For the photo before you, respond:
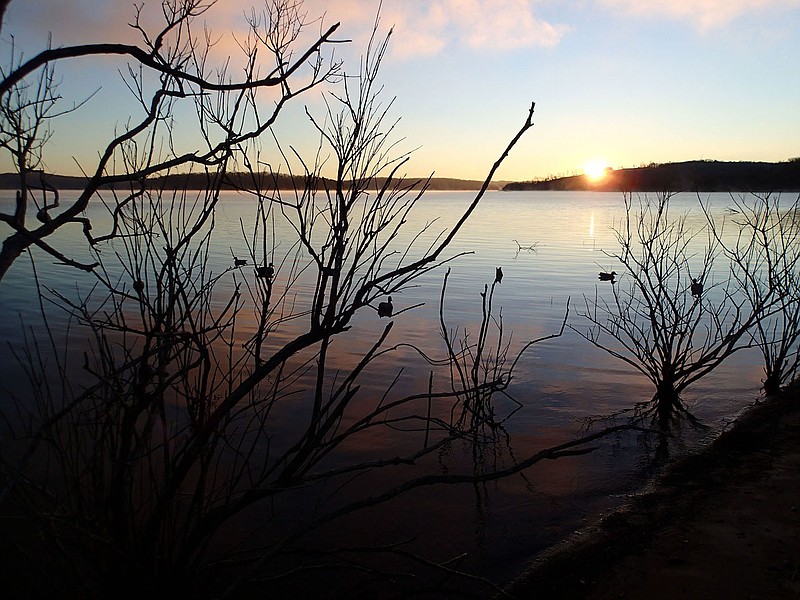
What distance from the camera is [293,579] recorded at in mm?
4805

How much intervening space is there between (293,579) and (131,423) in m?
2.20

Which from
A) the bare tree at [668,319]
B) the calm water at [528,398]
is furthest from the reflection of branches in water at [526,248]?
the bare tree at [668,319]

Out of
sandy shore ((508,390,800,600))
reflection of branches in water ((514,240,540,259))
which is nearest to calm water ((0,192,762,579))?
sandy shore ((508,390,800,600))

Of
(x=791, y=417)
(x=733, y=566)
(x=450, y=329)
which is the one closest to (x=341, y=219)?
(x=733, y=566)

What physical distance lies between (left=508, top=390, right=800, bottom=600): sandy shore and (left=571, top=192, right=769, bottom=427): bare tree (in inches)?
71.4

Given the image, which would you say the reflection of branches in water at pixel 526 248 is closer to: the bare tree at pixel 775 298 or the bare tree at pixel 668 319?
the bare tree at pixel 668 319

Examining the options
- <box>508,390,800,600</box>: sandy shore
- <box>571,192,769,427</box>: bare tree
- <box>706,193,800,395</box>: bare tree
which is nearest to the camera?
<box>508,390,800,600</box>: sandy shore

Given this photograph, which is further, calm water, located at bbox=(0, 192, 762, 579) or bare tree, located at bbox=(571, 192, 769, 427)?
bare tree, located at bbox=(571, 192, 769, 427)

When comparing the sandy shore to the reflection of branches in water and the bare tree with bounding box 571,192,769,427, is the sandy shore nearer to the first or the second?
the bare tree with bounding box 571,192,769,427

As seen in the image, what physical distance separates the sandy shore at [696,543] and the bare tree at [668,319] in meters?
1.81

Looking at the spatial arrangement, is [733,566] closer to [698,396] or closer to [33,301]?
[698,396]

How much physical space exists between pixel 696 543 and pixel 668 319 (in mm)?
4297

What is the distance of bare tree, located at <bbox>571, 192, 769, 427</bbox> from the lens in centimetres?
793

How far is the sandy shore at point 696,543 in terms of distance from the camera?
13.3 feet
